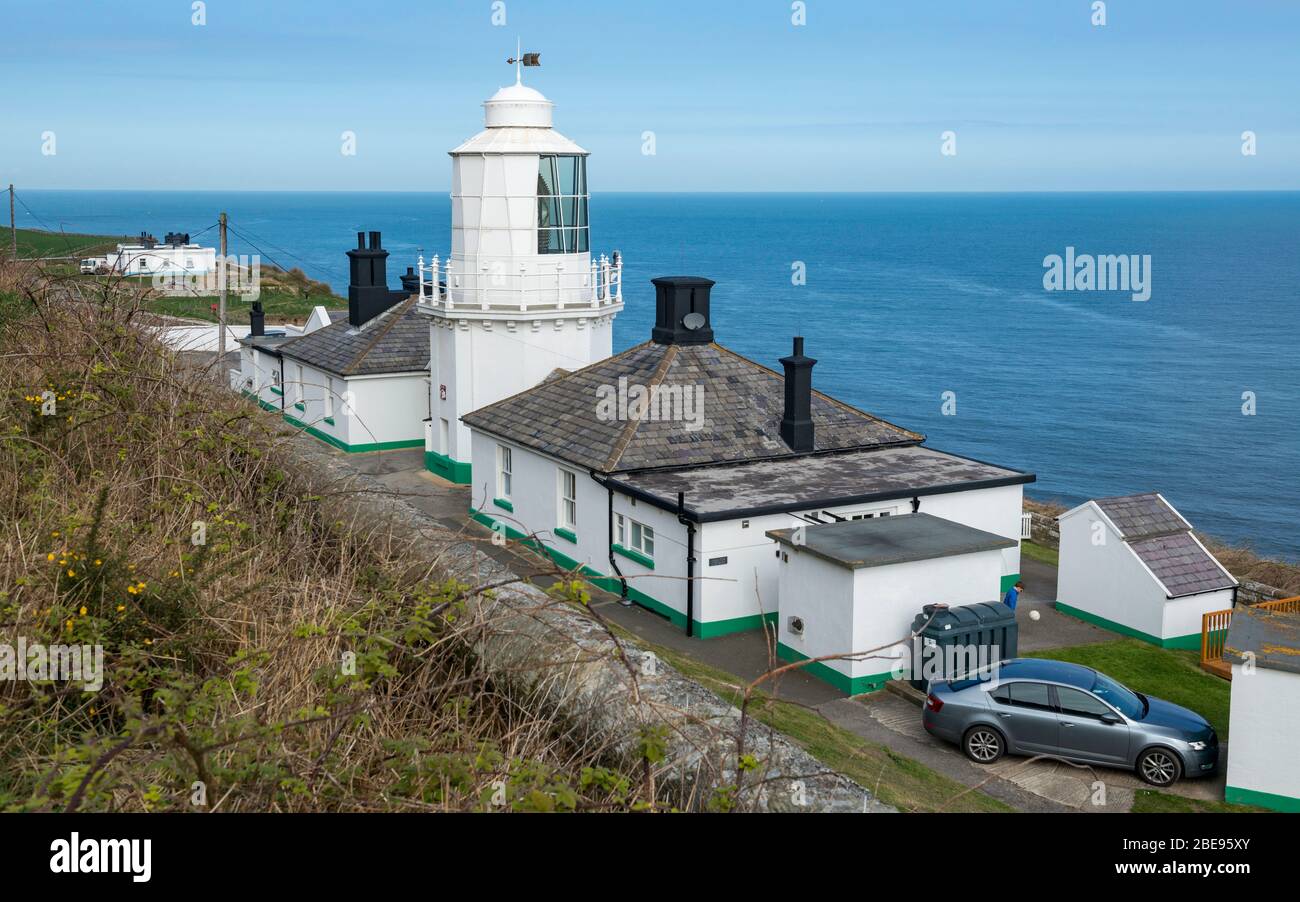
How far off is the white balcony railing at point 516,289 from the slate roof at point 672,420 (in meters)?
3.55

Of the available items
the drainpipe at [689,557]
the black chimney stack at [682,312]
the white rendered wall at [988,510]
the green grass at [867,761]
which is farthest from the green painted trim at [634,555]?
the black chimney stack at [682,312]

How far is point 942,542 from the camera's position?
65.5 ft

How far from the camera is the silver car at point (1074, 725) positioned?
1609 centimetres

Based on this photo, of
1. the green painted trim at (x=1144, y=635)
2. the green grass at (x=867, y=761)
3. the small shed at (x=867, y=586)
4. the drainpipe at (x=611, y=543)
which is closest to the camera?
the green grass at (x=867, y=761)

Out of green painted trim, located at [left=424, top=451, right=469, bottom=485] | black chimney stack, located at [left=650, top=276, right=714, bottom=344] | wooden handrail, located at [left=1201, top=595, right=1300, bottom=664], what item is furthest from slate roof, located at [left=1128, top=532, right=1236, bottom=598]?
green painted trim, located at [left=424, top=451, right=469, bottom=485]

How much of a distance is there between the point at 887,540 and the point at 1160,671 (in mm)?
5465

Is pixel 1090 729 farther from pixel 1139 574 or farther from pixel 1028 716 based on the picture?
pixel 1139 574

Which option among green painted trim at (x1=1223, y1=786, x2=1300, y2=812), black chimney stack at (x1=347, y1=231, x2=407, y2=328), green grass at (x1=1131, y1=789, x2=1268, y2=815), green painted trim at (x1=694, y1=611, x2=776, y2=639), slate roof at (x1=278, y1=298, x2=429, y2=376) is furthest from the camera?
black chimney stack at (x1=347, y1=231, x2=407, y2=328)

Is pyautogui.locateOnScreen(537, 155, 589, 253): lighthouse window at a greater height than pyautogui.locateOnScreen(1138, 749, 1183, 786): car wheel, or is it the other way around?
pyautogui.locateOnScreen(537, 155, 589, 253): lighthouse window

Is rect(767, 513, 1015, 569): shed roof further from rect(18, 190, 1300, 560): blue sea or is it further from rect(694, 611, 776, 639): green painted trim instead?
rect(18, 190, 1300, 560): blue sea

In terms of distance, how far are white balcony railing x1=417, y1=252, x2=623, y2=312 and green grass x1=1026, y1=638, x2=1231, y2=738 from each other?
15.7 metres

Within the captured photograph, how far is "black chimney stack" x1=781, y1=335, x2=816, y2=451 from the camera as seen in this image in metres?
25.0

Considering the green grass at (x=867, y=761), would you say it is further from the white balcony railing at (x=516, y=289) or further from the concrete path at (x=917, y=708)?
the white balcony railing at (x=516, y=289)
